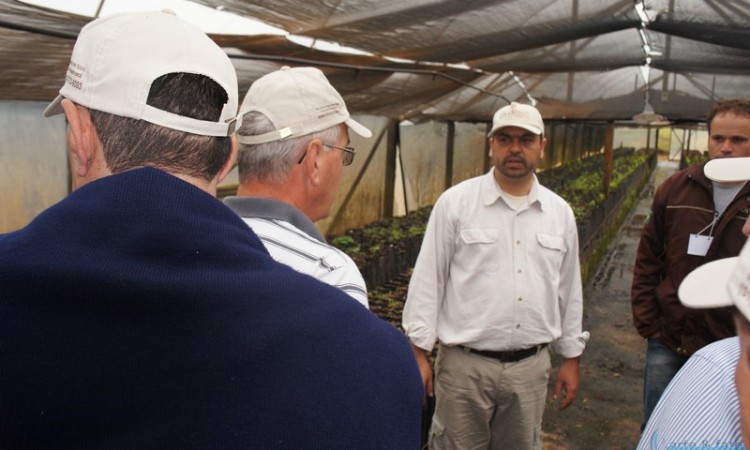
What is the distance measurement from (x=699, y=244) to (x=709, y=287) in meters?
1.85

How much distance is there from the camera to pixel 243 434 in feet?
2.64

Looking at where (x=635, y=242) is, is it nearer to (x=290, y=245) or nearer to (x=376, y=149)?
(x=376, y=149)

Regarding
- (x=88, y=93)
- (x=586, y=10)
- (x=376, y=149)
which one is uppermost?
(x=586, y=10)

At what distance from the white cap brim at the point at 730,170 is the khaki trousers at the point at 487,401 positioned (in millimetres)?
1361

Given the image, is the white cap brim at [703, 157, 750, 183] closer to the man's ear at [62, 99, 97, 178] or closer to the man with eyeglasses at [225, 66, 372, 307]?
the man with eyeglasses at [225, 66, 372, 307]

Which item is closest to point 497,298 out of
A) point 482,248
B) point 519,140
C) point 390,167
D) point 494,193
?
point 482,248

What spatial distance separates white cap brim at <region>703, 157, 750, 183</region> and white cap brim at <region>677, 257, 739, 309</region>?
603mm

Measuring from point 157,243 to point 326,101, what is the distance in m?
0.86

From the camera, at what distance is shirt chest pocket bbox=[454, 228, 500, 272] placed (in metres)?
2.72

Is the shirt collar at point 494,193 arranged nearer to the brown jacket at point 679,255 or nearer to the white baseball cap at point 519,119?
the white baseball cap at point 519,119

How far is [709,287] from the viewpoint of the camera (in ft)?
3.47

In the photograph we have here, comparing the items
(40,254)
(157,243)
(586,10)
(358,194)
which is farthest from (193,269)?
(358,194)

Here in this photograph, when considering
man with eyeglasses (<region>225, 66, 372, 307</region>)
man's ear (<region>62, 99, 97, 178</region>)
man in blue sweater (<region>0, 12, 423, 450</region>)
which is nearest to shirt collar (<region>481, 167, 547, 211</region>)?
man with eyeglasses (<region>225, 66, 372, 307</region>)

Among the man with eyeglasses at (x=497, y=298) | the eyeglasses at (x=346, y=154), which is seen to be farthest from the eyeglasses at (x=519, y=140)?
the eyeglasses at (x=346, y=154)
